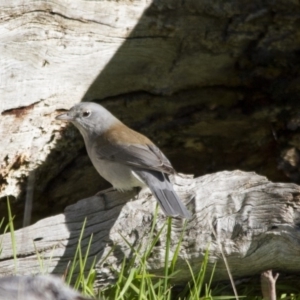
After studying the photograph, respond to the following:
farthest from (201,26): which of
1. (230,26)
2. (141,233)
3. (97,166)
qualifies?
(141,233)

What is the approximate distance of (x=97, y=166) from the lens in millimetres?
6484

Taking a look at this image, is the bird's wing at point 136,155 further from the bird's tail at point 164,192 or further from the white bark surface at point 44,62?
the white bark surface at point 44,62

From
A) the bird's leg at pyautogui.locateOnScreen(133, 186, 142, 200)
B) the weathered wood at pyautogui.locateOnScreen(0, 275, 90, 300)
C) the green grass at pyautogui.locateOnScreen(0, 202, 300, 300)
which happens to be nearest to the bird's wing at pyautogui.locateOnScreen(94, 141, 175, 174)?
the bird's leg at pyautogui.locateOnScreen(133, 186, 142, 200)

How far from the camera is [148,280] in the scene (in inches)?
178

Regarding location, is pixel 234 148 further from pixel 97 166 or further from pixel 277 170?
pixel 97 166

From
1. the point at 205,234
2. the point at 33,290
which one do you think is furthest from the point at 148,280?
the point at 33,290

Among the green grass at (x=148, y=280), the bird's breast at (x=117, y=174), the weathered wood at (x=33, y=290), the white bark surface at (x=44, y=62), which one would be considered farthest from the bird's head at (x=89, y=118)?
the weathered wood at (x=33, y=290)

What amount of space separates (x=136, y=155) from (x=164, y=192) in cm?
91

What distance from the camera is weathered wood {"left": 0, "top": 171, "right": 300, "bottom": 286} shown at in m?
4.94

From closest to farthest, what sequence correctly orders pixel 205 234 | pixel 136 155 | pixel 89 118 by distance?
pixel 205 234, pixel 136 155, pixel 89 118

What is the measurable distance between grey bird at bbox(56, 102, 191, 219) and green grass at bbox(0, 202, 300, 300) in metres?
0.74

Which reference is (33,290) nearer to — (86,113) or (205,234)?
(205,234)

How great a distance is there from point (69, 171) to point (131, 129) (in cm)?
66

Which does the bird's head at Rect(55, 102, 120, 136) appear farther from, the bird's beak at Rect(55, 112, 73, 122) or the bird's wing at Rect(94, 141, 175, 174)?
the bird's wing at Rect(94, 141, 175, 174)
